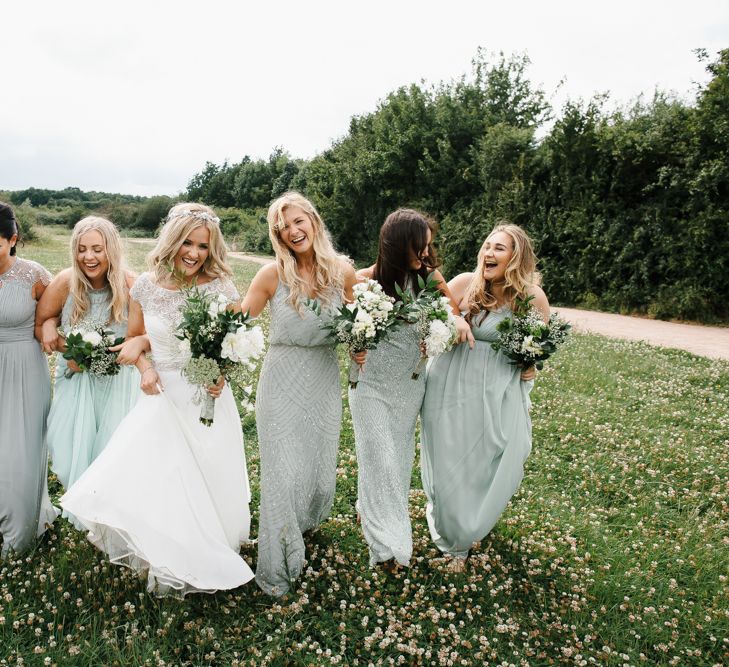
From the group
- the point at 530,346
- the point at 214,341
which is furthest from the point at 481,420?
the point at 214,341

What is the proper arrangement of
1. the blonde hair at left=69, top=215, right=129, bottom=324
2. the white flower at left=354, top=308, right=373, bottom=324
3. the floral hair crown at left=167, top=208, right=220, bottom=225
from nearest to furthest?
the white flower at left=354, top=308, right=373, bottom=324
the floral hair crown at left=167, top=208, right=220, bottom=225
the blonde hair at left=69, top=215, right=129, bottom=324

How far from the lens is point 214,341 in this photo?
147 inches

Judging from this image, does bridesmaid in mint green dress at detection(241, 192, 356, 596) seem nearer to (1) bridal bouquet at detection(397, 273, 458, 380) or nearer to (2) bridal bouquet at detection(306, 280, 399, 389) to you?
(2) bridal bouquet at detection(306, 280, 399, 389)

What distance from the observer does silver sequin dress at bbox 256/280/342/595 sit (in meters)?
4.19

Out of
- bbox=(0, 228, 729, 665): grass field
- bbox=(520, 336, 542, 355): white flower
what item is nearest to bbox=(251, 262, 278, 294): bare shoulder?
bbox=(520, 336, 542, 355): white flower

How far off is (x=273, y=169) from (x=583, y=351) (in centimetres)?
6970

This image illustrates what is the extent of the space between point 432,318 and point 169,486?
2070 mm

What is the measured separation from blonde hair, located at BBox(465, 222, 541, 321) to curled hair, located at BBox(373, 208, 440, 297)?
0.52 meters

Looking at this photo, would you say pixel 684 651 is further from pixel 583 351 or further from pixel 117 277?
pixel 583 351

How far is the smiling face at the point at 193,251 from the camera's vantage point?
4.23 meters

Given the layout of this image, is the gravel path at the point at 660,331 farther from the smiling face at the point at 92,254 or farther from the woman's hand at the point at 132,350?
the smiling face at the point at 92,254

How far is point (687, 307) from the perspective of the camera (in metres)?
16.6

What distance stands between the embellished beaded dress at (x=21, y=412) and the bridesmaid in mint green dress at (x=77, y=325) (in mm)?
117

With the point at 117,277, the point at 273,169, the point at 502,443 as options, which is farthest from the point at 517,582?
the point at 273,169
